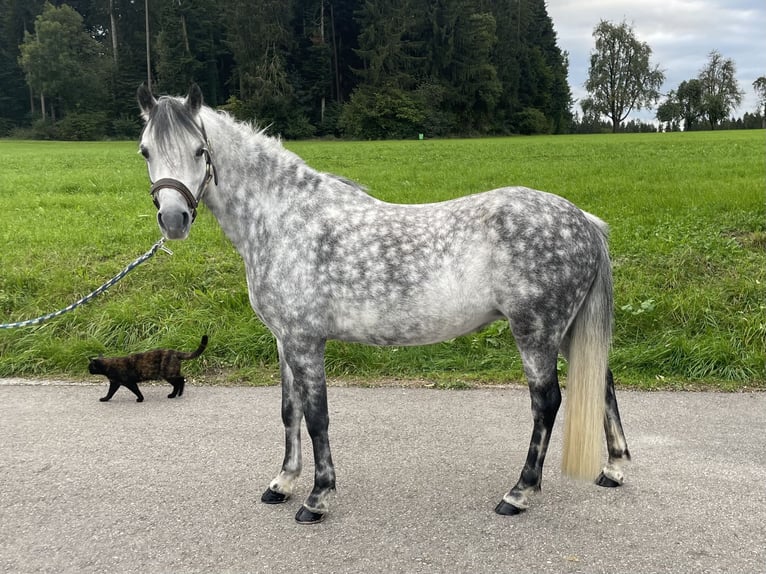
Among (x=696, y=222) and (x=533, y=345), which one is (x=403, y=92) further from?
(x=533, y=345)

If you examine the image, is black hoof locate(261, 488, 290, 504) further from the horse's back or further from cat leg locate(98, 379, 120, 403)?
cat leg locate(98, 379, 120, 403)

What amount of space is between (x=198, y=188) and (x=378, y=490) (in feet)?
6.56

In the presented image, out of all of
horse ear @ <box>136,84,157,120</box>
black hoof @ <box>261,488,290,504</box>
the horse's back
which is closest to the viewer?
horse ear @ <box>136,84,157,120</box>

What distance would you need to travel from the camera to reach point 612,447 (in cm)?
366

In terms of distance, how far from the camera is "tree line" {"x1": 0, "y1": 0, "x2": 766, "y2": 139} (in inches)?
1882

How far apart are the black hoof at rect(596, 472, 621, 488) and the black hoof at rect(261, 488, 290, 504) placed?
1.87 meters

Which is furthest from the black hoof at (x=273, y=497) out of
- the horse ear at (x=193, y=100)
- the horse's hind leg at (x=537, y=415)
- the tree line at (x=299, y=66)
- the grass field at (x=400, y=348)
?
the tree line at (x=299, y=66)

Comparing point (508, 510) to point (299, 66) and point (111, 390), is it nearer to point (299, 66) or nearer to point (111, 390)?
point (111, 390)

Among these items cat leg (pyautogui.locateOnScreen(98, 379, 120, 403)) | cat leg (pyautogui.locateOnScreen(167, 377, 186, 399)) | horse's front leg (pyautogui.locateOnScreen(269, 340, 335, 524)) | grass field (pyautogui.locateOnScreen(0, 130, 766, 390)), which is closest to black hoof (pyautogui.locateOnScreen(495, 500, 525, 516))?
horse's front leg (pyautogui.locateOnScreen(269, 340, 335, 524))

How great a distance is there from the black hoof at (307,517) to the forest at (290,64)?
143 feet

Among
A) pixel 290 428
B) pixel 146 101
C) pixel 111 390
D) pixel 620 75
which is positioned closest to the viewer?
pixel 146 101

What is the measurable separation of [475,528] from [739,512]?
55.7 inches

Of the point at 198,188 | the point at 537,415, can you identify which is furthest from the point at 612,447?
the point at 198,188

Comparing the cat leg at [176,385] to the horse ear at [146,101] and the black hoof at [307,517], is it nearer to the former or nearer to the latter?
the black hoof at [307,517]
